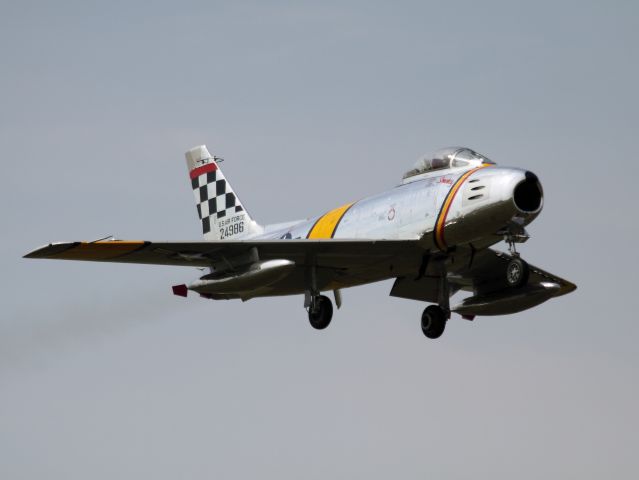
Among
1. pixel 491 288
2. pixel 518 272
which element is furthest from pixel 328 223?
pixel 518 272

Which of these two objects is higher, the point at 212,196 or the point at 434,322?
the point at 212,196

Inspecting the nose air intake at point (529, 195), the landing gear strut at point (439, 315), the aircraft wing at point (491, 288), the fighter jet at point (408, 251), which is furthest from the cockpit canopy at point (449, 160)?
the aircraft wing at point (491, 288)

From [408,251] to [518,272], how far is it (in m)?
2.69

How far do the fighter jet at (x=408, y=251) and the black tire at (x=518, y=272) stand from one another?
0.03 metres

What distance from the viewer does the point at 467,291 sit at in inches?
1463

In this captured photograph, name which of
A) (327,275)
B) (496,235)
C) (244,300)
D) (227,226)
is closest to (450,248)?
(496,235)

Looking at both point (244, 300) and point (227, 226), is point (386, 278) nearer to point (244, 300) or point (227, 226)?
point (244, 300)

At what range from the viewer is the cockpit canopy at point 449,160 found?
3228 centimetres

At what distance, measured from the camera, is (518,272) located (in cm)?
3145

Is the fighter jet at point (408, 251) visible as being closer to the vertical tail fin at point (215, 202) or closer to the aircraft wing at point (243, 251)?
the aircraft wing at point (243, 251)

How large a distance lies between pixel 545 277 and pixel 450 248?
16.3 ft

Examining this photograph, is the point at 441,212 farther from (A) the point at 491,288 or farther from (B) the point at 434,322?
(A) the point at 491,288

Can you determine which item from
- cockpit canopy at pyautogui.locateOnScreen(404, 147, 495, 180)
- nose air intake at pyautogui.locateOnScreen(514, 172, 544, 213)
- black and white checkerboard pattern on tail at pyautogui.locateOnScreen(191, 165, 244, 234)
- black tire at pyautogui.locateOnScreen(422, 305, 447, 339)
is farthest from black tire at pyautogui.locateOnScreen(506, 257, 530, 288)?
black and white checkerboard pattern on tail at pyautogui.locateOnScreen(191, 165, 244, 234)

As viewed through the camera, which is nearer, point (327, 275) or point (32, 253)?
point (32, 253)
